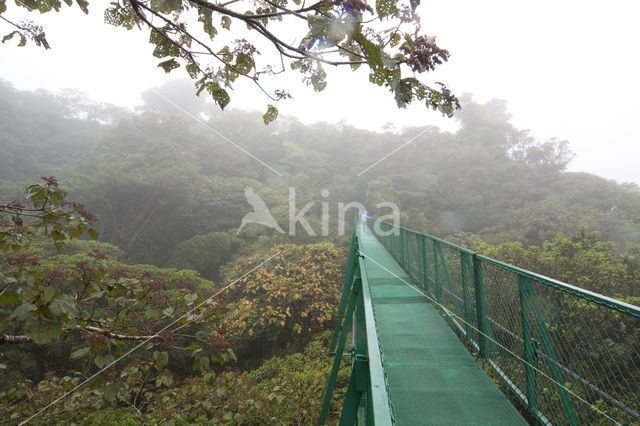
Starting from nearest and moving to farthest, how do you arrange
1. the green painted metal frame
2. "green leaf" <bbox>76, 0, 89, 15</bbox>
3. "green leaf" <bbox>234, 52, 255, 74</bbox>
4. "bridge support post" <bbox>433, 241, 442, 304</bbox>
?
the green painted metal frame
"green leaf" <bbox>76, 0, 89, 15</bbox>
"green leaf" <bbox>234, 52, 255, 74</bbox>
"bridge support post" <bbox>433, 241, 442, 304</bbox>

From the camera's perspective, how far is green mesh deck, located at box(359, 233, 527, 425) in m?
1.75

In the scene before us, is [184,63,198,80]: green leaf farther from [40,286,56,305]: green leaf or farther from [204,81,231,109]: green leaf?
[40,286,56,305]: green leaf

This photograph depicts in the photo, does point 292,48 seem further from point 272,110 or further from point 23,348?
point 23,348

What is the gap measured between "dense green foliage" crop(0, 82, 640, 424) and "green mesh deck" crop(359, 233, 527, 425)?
1.28 meters

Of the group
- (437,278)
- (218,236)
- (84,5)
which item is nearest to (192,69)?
(84,5)

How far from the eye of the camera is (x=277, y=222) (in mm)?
12133

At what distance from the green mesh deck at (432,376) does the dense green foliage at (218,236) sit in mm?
1280

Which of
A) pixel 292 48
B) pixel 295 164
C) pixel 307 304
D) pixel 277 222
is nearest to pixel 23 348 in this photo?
pixel 307 304

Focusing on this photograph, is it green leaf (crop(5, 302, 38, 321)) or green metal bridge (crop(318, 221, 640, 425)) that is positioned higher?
green leaf (crop(5, 302, 38, 321))

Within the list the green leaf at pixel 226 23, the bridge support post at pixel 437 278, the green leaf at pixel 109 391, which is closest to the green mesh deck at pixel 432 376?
the bridge support post at pixel 437 278

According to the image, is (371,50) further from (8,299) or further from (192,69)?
(8,299)

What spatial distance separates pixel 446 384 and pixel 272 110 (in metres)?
2.23

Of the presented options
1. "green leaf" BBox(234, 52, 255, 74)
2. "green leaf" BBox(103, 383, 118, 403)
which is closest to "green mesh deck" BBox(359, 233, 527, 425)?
"green leaf" BBox(103, 383, 118, 403)

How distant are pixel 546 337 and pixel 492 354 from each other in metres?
0.73
